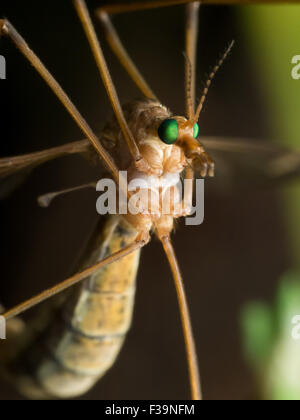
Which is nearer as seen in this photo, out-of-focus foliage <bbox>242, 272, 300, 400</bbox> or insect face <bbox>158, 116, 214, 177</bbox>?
insect face <bbox>158, 116, 214, 177</bbox>

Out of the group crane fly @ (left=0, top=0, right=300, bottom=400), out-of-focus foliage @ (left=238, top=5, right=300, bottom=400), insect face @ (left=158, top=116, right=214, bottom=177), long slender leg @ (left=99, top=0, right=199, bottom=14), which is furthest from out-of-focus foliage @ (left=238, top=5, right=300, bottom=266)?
insect face @ (left=158, top=116, right=214, bottom=177)

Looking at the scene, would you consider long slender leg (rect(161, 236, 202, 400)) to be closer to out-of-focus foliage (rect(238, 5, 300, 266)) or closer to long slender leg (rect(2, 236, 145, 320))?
long slender leg (rect(2, 236, 145, 320))

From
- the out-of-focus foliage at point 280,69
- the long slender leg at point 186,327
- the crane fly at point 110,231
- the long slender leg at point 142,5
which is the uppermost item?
the out-of-focus foliage at point 280,69

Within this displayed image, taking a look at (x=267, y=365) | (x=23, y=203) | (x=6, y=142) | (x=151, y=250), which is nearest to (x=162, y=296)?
(x=151, y=250)

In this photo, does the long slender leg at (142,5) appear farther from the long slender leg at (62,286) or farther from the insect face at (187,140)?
the long slender leg at (62,286)

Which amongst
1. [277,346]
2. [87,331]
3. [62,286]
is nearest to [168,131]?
[62,286]

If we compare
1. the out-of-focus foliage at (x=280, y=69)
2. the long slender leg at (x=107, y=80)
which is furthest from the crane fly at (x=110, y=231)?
the out-of-focus foliage at (x=280, y=69)

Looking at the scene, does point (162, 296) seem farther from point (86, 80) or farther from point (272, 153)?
point (86, 80)

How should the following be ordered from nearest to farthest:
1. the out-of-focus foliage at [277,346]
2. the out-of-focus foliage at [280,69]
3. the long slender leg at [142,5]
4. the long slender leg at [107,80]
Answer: the long slender leg at [107,80], the long slender leg at [142,5], the out-of-focus foliage at [277,346], the out-of-focus foliage at [280,69]
